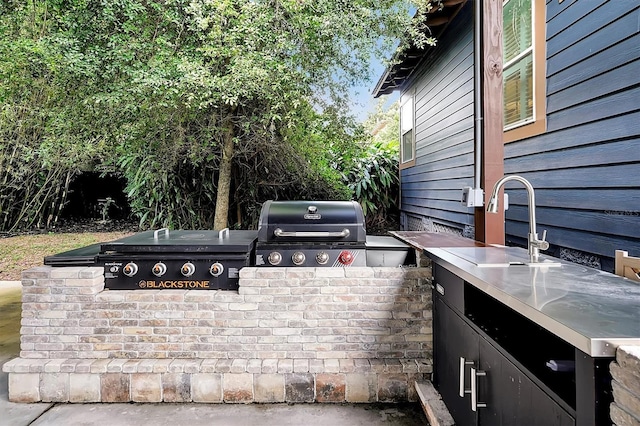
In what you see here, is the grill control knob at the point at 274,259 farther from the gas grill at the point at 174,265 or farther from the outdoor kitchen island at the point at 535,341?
the outdoor kitchen island at the point at 535,341

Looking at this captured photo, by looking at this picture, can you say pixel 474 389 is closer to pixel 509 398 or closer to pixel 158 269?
pixel 509 398

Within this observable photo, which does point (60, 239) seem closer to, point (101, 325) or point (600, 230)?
point (101, 325)

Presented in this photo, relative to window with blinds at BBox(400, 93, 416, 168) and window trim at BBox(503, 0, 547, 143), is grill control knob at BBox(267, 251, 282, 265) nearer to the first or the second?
window trim at BBox(503, 0, 547, 143)

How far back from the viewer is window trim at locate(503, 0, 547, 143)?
9.70 feet

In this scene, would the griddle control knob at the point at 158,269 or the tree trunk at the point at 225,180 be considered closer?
the griddle control knob at the point at 158,269

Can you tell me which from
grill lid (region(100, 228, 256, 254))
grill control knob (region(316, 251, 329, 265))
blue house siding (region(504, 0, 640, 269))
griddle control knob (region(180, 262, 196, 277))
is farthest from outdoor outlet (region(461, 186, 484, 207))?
griddle control knob (region(180, 262, 196, 277))

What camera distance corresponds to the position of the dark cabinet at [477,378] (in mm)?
1001

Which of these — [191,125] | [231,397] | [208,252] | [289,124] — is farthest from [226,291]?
[191,125]

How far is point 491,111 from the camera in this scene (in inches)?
94.3

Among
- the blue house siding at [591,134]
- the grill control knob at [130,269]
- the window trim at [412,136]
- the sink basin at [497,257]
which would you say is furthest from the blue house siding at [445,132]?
the grill control knob at [130,269]

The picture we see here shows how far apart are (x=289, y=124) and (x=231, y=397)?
3.43 metres

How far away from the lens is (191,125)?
5.20 meters

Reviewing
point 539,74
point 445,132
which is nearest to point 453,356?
point 539,74

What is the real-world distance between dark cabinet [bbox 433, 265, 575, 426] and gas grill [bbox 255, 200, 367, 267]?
522 millimetres
